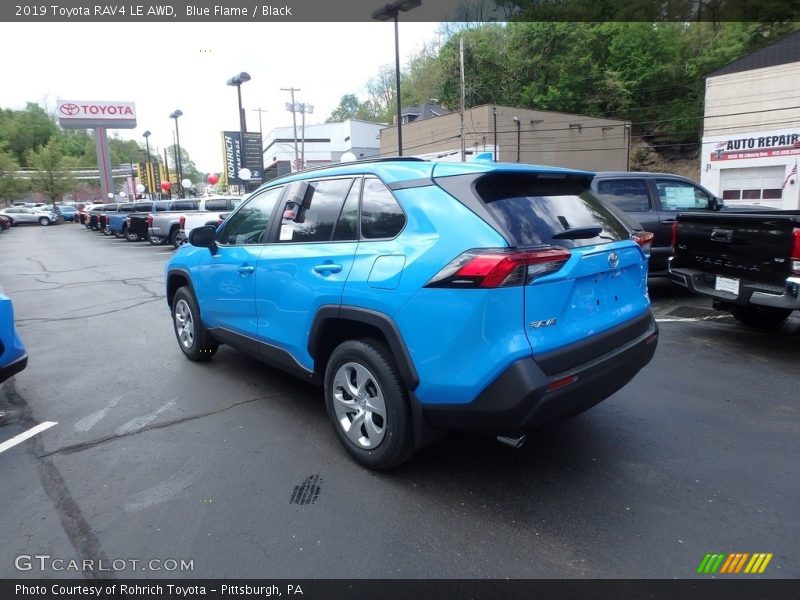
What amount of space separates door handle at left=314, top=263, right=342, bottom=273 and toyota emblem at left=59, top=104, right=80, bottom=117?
78.8m

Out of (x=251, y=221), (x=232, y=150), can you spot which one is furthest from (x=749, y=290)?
(x=232, y=150)

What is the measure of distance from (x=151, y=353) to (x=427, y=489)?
4225mm

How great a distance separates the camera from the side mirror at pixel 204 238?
15.4ft

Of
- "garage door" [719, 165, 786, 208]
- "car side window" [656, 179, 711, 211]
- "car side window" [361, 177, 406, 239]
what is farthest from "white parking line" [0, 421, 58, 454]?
"garage door" [719, 165, 786, 208]

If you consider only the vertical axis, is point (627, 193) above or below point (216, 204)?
below

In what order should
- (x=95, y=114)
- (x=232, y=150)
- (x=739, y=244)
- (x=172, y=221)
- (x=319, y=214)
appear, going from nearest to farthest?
(x=319, y=214), (x=739, y=244), (x=172, y=221), (x=232, y=150), (x=95, y=114)

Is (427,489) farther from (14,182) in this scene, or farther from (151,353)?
(14,182)

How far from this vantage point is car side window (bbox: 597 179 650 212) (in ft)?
26.5

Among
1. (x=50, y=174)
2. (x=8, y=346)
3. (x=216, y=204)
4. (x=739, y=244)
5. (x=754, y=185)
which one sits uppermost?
(x=50, y=174)

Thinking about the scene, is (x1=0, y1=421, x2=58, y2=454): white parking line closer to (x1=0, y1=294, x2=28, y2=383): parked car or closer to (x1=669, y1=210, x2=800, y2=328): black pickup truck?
(x1=0, y1=294, x2=28, y2=383): parked car

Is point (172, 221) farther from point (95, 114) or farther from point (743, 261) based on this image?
point (95, 114)

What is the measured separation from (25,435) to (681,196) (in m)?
9.08

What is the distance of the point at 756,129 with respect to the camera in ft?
91.6

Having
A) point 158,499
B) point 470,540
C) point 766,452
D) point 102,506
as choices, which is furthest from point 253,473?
point 766,452
